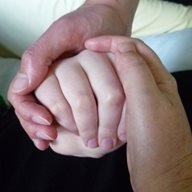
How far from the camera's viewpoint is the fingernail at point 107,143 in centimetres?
49

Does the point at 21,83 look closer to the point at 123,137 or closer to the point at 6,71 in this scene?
the point at 123,137

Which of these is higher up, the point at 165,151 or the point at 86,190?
the point at 165,151

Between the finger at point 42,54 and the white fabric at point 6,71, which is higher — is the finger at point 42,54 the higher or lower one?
the higher one

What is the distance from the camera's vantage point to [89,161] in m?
0.62

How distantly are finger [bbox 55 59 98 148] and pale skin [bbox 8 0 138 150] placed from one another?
0.01 meters

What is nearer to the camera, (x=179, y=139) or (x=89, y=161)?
(x=179, y=139)

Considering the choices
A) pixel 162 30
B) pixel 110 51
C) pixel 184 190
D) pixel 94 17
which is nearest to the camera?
pixel 184 190

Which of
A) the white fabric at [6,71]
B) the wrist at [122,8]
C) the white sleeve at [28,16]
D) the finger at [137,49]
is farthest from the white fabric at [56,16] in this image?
the finger at [137,49]

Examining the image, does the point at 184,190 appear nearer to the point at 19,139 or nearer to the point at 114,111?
the point at 114,111

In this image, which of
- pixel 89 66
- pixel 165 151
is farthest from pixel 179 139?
pixel 89 66

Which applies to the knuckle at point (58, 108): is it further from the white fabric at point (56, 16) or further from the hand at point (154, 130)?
the white fabric at point (56, 16)

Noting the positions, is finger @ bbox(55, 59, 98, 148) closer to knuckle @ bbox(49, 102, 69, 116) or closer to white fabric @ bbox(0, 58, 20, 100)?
knuckle @ bbox(49, 102, 69, 116)

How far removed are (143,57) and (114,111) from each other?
0.08m

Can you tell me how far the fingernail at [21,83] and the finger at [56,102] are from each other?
0.02m
